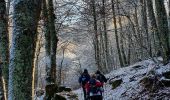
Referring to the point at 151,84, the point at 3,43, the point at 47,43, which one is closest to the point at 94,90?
the point at 151,84

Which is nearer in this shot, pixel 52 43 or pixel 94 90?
pixel 94 90

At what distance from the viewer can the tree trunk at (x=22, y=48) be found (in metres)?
4.48

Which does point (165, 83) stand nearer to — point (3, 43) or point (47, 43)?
point (3, 43)

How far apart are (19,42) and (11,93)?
2.19 feet

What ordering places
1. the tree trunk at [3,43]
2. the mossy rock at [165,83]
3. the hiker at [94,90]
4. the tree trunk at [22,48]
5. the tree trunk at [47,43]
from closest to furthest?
the tree trunk at [22,48], the tree trunk at [3,43], the hiker at [94,90], the mossy rock at [165,83], the tree trunk at [47,43]

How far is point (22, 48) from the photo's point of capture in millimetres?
4496

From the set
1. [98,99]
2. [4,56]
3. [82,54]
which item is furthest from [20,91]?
[82,54]

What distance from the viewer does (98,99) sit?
12312mm

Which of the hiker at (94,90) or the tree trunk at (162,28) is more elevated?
the tree trunk at (162,28)

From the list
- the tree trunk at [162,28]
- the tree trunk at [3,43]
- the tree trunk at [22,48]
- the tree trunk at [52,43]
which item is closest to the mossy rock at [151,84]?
the tree trunk at [162,28]

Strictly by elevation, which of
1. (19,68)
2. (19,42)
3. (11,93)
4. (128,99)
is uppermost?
(19,42)

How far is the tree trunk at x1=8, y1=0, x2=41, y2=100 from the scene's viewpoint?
448cm

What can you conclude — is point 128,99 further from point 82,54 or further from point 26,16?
point 82,54

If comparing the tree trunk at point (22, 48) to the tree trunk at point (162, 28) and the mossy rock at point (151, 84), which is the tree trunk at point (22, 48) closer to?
the mossy rock at point (151, 84)
